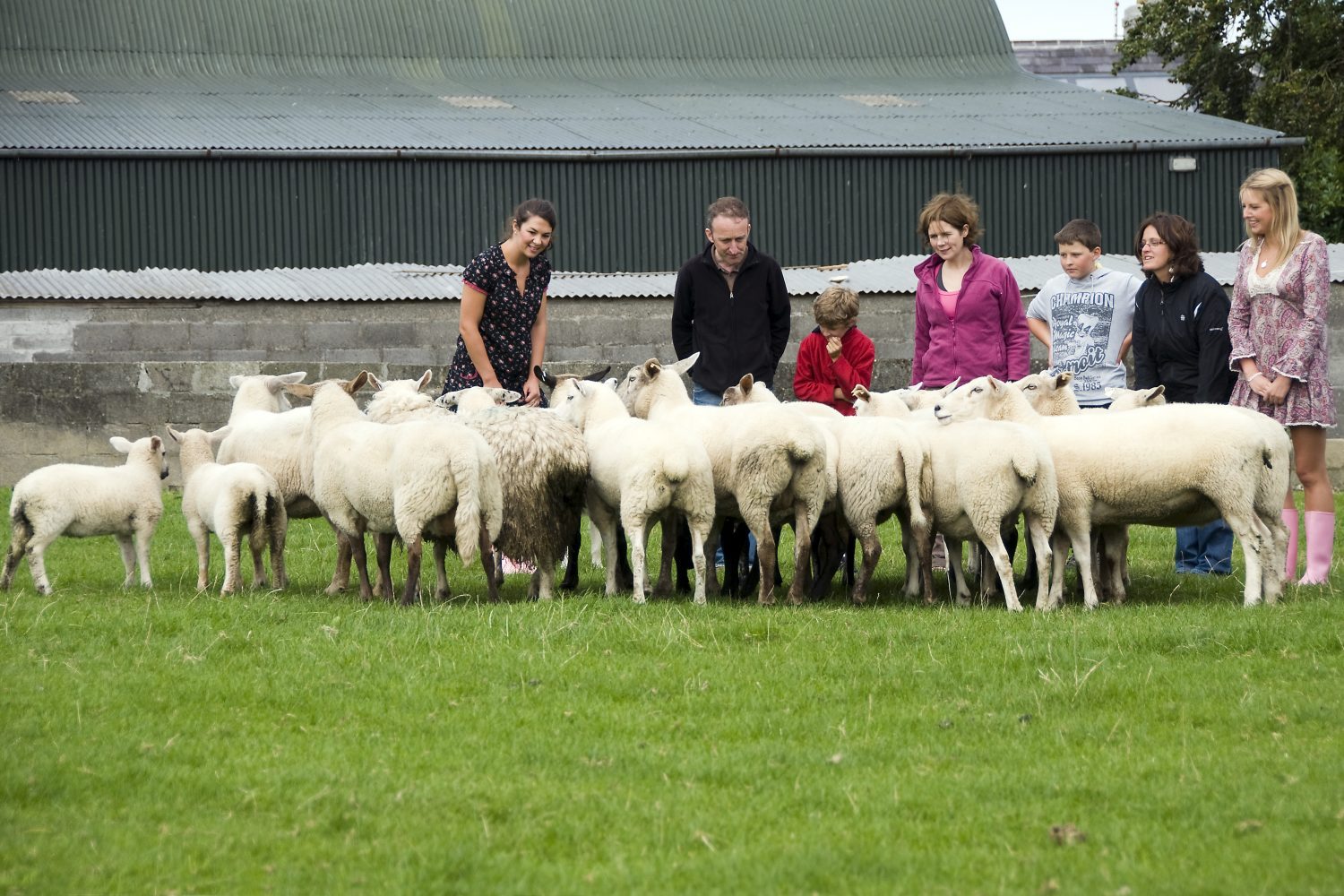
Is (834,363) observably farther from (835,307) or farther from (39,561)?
(39,561)

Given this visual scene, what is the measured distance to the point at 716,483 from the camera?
30.1ft

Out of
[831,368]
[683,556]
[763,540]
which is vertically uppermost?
[831,368]

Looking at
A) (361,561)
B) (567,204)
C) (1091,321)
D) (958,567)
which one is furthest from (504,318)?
(567,204)

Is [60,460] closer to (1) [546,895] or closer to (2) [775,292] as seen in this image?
(2) [775,292]

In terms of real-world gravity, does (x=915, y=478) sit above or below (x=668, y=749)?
above

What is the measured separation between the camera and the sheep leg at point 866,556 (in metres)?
9.05

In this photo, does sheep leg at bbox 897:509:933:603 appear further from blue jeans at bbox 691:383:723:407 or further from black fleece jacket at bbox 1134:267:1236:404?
black fleece jacket at bbox 1134:267:1236:404

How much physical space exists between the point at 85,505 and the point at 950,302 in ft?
17.3

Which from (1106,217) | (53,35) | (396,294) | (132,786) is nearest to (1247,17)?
(1106,217)

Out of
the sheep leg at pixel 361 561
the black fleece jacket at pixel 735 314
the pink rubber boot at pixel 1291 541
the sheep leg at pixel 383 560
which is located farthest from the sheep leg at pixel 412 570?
the pink rubber boot at pixel 1291 541

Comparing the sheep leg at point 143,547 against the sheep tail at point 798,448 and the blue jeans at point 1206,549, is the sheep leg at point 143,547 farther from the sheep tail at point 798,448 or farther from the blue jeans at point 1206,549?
the blue jeans at point 1206,549

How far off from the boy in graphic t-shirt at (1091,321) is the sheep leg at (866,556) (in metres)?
2.10

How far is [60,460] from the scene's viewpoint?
51.7 feet

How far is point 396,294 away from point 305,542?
6057 millimetres
